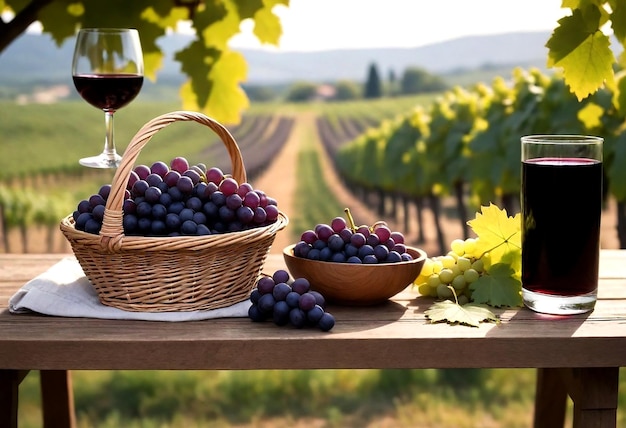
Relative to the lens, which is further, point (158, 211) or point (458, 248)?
point (458, 248)

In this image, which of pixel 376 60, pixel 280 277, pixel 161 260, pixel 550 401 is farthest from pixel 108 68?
pixel 376 60

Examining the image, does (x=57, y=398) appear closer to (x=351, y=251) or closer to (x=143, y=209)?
(x=143, y=209)

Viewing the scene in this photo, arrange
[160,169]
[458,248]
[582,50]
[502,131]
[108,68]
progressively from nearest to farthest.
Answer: [160,169]
[458,248]
[582,50]
[108,68]
[502,131]

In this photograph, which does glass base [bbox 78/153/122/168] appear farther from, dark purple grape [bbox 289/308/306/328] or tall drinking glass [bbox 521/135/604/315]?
tall drinking glass [bbox 521/135/604/315]

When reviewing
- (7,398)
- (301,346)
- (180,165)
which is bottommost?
(7,398)

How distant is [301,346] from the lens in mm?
1510

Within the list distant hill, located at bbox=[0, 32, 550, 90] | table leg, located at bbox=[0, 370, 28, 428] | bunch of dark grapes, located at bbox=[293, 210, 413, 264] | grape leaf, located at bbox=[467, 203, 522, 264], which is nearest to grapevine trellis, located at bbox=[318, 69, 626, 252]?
grape leaf, located at bbox=[467, 203, 522, 264]

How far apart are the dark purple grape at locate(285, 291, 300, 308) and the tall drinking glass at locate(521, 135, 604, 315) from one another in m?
0.46

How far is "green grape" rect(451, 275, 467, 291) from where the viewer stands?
69.5 inches

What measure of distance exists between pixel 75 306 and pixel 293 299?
1.46ft

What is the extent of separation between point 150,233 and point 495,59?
49.2m

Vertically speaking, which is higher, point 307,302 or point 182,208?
point 182,208

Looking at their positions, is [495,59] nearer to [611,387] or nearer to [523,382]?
[523,382]

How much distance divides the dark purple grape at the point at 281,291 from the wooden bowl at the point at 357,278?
103mm
